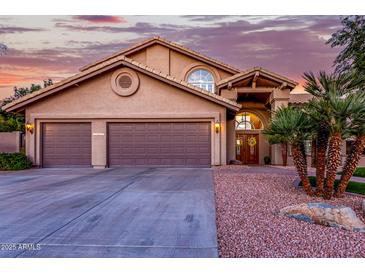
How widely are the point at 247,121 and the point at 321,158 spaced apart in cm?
1169

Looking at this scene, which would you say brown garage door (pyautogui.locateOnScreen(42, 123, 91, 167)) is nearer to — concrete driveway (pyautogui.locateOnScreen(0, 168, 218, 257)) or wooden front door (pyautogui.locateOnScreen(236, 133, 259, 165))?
concrete driveway (pyautogui.locateOnScreen(0, 168, 218, 257))

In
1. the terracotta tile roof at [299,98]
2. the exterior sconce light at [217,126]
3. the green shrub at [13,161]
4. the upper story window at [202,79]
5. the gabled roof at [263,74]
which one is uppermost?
the upper story window at [202,79]

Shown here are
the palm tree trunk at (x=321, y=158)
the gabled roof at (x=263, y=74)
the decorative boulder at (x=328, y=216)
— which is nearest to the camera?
the decorative boulder at (x=328, y=216)

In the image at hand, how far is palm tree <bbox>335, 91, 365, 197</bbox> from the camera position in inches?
285

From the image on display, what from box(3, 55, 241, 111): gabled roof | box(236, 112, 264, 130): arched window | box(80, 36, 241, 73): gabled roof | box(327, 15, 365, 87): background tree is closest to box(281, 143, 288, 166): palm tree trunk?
box(236, 112, 264, 130): arched window

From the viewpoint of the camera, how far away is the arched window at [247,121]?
64.3 ft

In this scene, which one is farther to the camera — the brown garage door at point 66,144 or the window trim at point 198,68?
the window trim at point 198,68

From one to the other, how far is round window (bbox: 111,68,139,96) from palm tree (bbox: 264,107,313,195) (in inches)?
349

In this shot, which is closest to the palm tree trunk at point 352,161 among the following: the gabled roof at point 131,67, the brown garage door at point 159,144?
the gabled roof at point 131,67

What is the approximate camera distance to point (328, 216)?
5.61 metres

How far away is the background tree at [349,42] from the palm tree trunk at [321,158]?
38.1 feet

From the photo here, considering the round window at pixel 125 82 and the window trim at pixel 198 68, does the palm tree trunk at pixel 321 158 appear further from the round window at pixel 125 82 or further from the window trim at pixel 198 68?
the window trim at pixel 198 68

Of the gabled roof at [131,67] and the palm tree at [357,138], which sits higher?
the gabled roof at [131,67]

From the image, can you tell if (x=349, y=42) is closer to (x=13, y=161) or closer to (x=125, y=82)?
(x=125, y=82)
